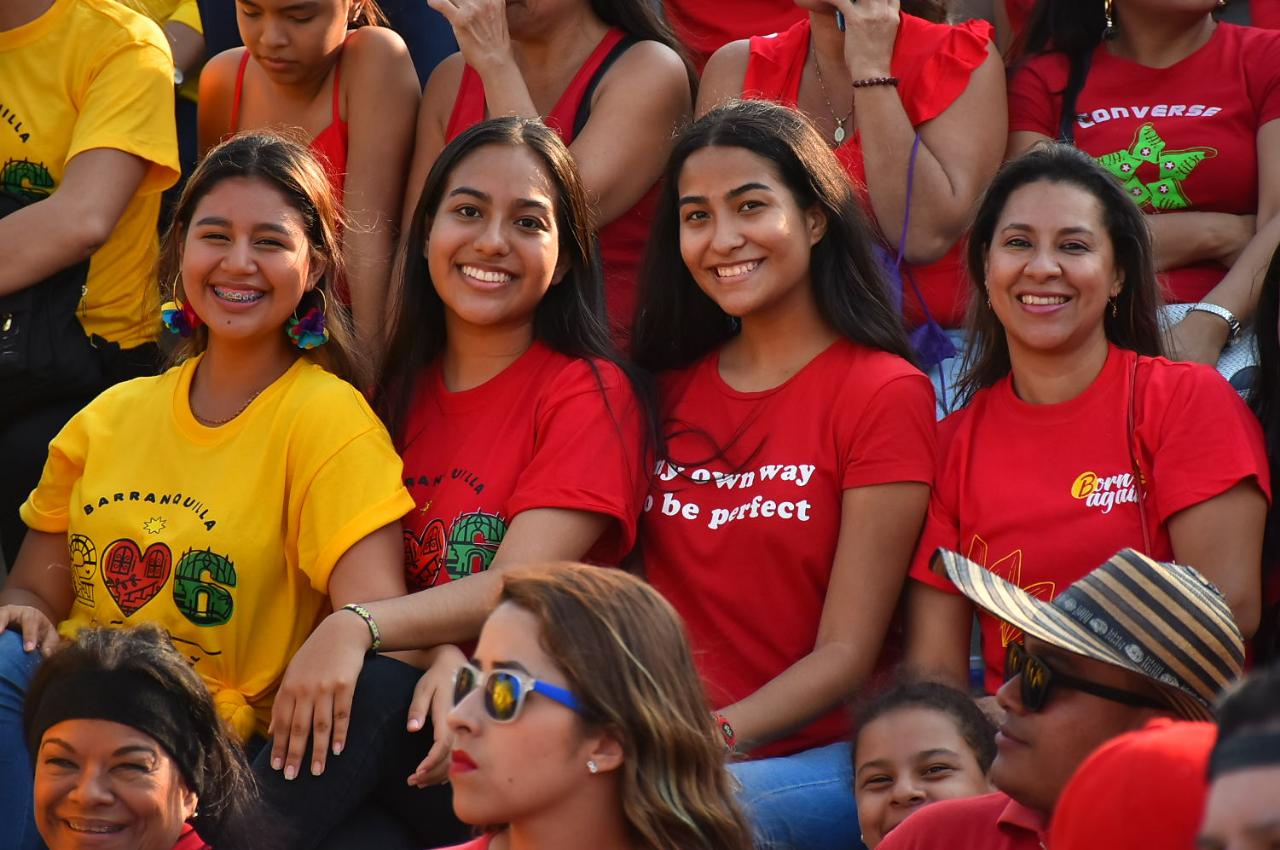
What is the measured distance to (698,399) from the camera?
3926mm

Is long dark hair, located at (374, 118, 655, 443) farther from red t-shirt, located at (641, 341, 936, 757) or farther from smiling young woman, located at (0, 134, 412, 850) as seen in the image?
red t-shirt, located at (641, 341, 936, 757)

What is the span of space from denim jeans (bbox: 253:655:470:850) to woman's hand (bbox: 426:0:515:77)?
1651mm

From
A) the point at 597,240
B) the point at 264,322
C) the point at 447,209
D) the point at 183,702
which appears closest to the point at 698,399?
the point at 597,240

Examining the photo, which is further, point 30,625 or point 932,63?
point 932,63

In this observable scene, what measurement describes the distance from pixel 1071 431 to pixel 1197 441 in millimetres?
250

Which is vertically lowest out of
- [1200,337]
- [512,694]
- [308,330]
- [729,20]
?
[512,694]

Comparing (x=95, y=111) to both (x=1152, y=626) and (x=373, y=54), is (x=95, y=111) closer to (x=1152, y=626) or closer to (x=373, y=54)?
(x=373, y=54)

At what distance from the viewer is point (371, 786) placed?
3.30 metres

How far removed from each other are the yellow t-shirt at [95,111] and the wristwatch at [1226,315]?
8.04 ft

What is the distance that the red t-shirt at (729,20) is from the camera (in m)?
5.06

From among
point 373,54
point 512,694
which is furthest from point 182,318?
point 512,694

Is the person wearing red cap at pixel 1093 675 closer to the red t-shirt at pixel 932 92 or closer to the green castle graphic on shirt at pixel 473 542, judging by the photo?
the green castle graphic on shirt at pixel 473 542

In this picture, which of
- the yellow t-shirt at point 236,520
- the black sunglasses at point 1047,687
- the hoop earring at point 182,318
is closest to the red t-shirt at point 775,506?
the yellow t-shirt at point 236,520

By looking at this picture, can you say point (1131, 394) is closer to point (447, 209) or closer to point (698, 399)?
point (698, 399)
